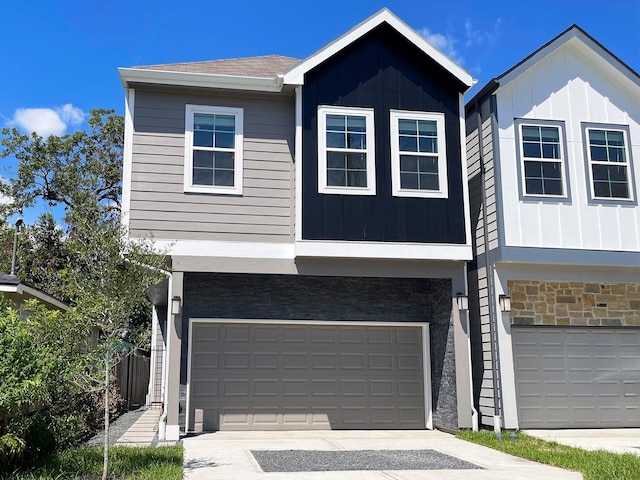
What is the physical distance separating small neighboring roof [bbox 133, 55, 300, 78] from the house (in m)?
4.23

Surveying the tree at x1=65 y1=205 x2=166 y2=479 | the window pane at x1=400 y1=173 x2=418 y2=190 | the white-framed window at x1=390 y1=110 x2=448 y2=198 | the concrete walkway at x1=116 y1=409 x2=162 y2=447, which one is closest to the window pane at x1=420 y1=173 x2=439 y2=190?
the white-framed window at x1=390 y1=110 x2=448 y2=198

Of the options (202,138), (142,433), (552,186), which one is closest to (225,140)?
(202,138)

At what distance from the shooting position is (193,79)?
11461 millimetres

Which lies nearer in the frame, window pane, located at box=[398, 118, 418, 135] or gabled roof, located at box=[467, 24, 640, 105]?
window pane, located at box=[398, 118, 418, 135]

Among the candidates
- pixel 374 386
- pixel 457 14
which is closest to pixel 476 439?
pixel 374 386

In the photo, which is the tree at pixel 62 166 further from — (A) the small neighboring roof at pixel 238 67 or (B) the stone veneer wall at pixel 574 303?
(B) the stone veneer wall at pixel 574 303

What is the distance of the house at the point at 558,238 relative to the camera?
1202 cm

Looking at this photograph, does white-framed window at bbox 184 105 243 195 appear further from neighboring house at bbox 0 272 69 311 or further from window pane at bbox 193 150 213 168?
neighboring house at bbox 0 272 69 311

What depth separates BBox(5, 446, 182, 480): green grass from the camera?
7.42 metres

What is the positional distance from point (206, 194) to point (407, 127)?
3918mm

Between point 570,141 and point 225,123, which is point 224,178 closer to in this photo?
point 225,123

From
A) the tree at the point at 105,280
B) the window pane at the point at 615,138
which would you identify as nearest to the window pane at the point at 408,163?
the window pane at the point at 615,138

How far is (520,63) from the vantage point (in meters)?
12.4

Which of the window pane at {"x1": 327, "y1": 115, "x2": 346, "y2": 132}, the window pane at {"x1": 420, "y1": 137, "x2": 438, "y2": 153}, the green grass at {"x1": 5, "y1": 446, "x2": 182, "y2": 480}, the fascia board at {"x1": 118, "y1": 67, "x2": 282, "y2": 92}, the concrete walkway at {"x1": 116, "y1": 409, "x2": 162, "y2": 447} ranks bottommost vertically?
the concrete walkway at {"x1": 116, "y1": 409, "x2": 162, "y2": 447}
